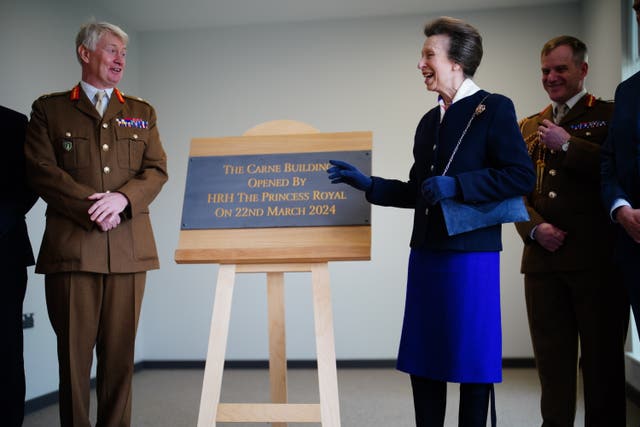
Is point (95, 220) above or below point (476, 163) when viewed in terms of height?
below

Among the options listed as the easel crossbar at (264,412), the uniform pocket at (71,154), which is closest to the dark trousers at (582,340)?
A: the easel crossbar at (264,412)

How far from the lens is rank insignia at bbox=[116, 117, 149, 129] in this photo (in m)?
2.50

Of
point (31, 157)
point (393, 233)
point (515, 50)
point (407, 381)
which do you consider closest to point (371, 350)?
point (407, 381)

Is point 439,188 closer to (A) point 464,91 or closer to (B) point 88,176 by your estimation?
(A) point 464,91

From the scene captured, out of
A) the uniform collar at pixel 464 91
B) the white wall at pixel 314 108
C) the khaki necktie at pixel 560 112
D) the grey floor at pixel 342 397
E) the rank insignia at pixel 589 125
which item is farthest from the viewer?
the white wall at pixel 314 108

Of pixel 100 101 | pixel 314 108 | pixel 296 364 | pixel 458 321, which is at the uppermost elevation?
pixel 314 108

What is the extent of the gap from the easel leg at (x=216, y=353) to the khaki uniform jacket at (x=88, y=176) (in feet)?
1.27

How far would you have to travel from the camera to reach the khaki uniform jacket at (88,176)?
7.60ft

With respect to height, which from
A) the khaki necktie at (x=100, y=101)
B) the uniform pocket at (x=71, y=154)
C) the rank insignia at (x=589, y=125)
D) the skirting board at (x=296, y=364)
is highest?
the khaki necktie at (x=100, y=101)

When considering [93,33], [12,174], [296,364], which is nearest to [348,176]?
[93,33]

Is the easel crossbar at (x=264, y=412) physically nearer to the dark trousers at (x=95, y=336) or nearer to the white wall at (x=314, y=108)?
the dark trousers at (x=95, y=336)

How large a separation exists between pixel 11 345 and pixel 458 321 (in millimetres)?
1782

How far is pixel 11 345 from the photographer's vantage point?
2502 mm

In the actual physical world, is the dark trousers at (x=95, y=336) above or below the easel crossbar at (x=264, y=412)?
above
